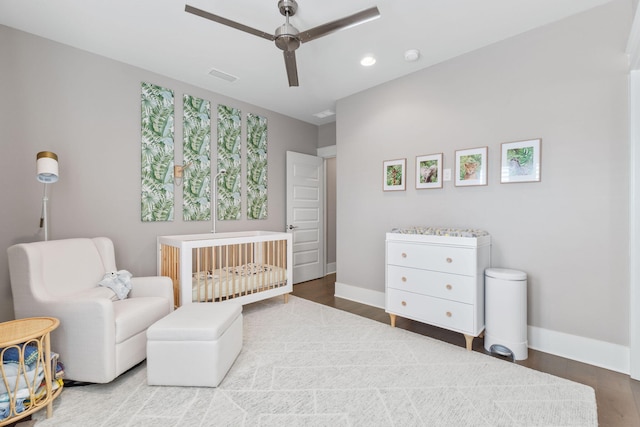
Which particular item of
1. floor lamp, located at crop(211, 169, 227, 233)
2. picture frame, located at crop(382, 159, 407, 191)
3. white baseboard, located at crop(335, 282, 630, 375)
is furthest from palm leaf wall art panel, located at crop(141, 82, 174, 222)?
white baseboard, located at crop(335, 282, 630, 375)

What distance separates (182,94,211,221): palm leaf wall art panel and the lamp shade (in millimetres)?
1262

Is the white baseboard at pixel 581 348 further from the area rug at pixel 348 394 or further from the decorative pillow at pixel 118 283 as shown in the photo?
the decorative pillow at pixel 118 283

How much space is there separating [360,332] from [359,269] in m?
1.07

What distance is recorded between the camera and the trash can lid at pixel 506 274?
2268 millimetres

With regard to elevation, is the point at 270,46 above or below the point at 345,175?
above

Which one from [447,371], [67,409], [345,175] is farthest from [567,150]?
[67,409]

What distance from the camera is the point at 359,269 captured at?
12.2 ft

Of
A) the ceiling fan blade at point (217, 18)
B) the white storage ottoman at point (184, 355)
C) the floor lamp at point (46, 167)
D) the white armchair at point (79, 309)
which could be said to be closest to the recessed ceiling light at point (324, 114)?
the ceiling fan blade at point (217, 18)

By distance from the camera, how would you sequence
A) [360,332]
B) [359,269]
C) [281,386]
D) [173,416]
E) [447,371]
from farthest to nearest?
[359,269], [360,332], [447,371], [281,386], [173,416]

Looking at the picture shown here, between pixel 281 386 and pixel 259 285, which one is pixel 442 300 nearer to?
pixel 281 386

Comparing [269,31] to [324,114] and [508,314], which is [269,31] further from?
[508,314]

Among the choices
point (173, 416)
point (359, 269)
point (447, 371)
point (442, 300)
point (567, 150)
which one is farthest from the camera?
point (359, 269)

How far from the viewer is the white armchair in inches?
72.1

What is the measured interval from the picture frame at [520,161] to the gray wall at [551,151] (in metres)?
0.06
